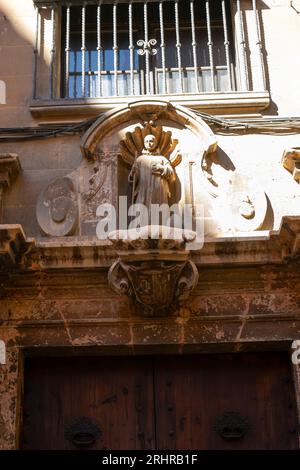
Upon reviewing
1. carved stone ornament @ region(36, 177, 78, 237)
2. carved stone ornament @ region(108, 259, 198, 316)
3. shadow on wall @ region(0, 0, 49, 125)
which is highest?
shadow on wall @ region(0, 0, 49, 125)

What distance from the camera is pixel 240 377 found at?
20.7 ft

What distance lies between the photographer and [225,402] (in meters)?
6.21

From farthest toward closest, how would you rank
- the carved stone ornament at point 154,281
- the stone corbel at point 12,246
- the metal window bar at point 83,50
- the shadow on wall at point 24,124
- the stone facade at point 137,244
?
the metal window bar at point 83,50 → the shadow on wall at point 24,124 → the stone facade at point 137,244 → the carved stone ornament at point 154,281 → the stone corbel at point 12,246

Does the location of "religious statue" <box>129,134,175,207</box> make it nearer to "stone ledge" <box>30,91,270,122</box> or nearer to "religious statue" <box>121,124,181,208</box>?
"religious statue" <box>121,124,181,208</box>

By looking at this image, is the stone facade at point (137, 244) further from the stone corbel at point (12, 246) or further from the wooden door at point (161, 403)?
the wooden door at point (161, 403)

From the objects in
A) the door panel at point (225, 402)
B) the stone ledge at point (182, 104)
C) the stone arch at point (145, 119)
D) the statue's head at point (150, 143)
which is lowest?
the door panel at point (225, 402)

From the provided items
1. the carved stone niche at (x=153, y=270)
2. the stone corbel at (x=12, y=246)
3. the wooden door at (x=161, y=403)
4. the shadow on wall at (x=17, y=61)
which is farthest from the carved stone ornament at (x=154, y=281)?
the shadow on wall at (x=17, y=61)

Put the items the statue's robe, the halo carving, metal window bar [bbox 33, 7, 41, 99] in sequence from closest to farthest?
the statue's robe < the halo carving < metal window bar [bbox 33, 7, 41, 99]

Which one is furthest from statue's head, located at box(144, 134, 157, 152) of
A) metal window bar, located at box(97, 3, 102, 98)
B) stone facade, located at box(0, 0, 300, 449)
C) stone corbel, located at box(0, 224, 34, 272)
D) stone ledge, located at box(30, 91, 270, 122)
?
stone corbel, located at box(0, 224, 34, 272)

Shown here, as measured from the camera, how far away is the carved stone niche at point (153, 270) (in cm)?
588

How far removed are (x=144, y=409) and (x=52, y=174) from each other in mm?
2074

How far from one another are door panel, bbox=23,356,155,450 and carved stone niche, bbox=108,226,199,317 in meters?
0.55

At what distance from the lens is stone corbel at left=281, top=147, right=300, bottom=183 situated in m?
6.64

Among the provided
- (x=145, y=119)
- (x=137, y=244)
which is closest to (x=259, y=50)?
(x=145, y=119)
